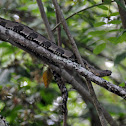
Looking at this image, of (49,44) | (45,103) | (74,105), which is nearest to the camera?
(49,44)

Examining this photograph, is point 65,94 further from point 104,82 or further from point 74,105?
point 74,105

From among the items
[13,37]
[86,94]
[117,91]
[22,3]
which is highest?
[22,3]

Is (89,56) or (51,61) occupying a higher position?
(89,56)

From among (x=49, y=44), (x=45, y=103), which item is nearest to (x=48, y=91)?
(x=45, y=103)

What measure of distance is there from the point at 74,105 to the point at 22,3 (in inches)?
130

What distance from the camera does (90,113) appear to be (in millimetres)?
4070

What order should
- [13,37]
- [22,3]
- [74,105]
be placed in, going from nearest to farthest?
1. [13,37]
2. [74,105]
3. [22,3]

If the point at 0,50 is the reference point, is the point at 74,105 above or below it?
below

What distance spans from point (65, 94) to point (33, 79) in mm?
1784

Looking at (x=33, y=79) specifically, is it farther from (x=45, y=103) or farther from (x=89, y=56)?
(x=89, y=56)

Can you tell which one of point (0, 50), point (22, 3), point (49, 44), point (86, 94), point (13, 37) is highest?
point (22, 3)

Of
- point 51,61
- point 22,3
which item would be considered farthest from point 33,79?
point 22,3

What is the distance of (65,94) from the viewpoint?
3.14m

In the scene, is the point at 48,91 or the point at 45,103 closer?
the point at 48,91
